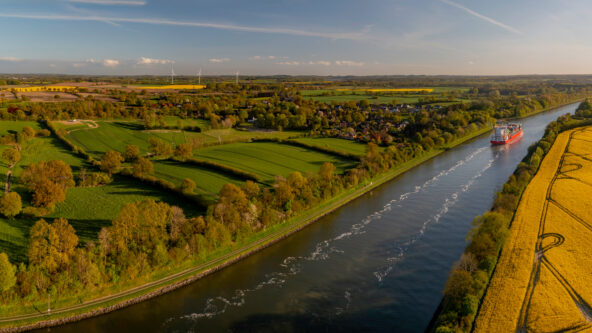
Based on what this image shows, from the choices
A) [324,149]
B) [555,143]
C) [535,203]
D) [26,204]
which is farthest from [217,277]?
[555,143]

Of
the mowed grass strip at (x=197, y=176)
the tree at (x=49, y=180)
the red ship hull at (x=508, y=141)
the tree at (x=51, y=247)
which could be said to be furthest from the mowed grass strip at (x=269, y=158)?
the red ship hull at (x=508, y=141)

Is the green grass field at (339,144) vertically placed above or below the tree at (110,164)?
above

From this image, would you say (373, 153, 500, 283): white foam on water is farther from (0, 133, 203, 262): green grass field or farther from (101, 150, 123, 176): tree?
(101, 150, 123, 176): tree

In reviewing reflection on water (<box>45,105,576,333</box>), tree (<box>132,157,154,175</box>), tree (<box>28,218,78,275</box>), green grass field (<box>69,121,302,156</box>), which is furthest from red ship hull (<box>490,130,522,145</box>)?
tree (<box>28,218,78,275</box>)

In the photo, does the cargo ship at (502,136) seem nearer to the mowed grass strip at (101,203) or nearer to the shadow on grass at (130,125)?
the mowed grass strip at (101,203)

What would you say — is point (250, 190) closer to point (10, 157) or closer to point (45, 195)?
point (45, 195)

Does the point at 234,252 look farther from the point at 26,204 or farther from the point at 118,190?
the point at 26,204

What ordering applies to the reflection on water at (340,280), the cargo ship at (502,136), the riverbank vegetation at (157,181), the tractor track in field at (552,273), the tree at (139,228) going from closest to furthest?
the tractor track in field at (552,273)
the reflection on water at (340,280)
the riverbank vegetation at (157,181)
the tree at (139,228)
the cargo ship at (502,136)

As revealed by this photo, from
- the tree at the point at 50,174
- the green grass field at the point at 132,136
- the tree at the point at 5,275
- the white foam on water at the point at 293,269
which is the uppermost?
the green grass field at the point at 132,136
